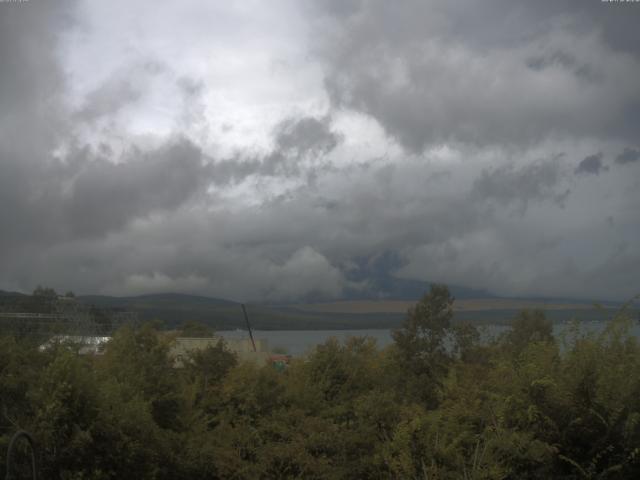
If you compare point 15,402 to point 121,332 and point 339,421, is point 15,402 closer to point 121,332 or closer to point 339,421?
point 121,332

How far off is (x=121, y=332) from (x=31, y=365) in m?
3.48

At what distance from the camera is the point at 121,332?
17609 mm

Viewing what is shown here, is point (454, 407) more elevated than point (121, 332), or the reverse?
point (121, 332)

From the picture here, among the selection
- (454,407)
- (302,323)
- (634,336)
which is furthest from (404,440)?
(302,323)

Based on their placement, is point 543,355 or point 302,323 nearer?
point 543,355

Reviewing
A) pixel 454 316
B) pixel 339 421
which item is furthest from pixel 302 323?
pixel 339 421

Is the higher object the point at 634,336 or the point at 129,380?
the point at 634,336

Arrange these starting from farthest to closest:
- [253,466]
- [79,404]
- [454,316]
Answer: [454,316] < [253,466] < [79,404]

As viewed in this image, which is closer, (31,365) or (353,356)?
(31,365)

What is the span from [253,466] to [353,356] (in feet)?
29.9

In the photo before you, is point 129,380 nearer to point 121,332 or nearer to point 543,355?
point 121,332

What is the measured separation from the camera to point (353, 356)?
2156cm

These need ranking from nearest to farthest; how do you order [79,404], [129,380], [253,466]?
[79,404] → [253,466] → [129,380]

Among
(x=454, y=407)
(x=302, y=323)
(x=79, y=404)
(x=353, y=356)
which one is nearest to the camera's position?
(x=79, y=404)
